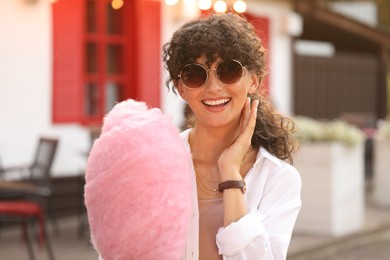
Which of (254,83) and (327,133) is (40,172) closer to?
(327,133)

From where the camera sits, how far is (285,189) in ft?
9.85

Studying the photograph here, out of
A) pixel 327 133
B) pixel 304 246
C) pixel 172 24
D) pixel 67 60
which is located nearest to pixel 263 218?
pixel 304 246

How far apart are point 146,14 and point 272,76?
3.84 metres

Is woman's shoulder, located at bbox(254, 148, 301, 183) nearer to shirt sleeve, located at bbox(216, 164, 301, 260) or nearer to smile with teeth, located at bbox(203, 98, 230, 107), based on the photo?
shirt sleeve, located at bbox(216, 164, 301, 260)

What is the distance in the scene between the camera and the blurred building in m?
11.8

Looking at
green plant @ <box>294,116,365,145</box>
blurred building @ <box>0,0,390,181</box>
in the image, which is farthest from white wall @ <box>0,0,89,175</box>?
green plant @ <box>294,116,365,145</box>

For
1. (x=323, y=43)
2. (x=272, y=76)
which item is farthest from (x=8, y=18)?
(x=323, y=43)

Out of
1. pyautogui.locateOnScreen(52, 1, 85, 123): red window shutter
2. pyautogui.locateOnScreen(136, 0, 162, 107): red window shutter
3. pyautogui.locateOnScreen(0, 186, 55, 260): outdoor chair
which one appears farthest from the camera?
pyautogui.locateOnScreen(136, 0, 162, 107): red window shutter

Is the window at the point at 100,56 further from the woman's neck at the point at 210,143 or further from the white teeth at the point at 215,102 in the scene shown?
the white teeth at the point at 215,102

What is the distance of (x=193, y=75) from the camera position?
298 cm

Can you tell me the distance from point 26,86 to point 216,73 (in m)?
9.20

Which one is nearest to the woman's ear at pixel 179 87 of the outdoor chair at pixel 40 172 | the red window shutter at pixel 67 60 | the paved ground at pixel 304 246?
the outdoor chair at pixel 40 172

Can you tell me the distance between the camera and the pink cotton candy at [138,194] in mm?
2730

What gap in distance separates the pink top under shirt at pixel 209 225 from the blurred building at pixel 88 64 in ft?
24.6
